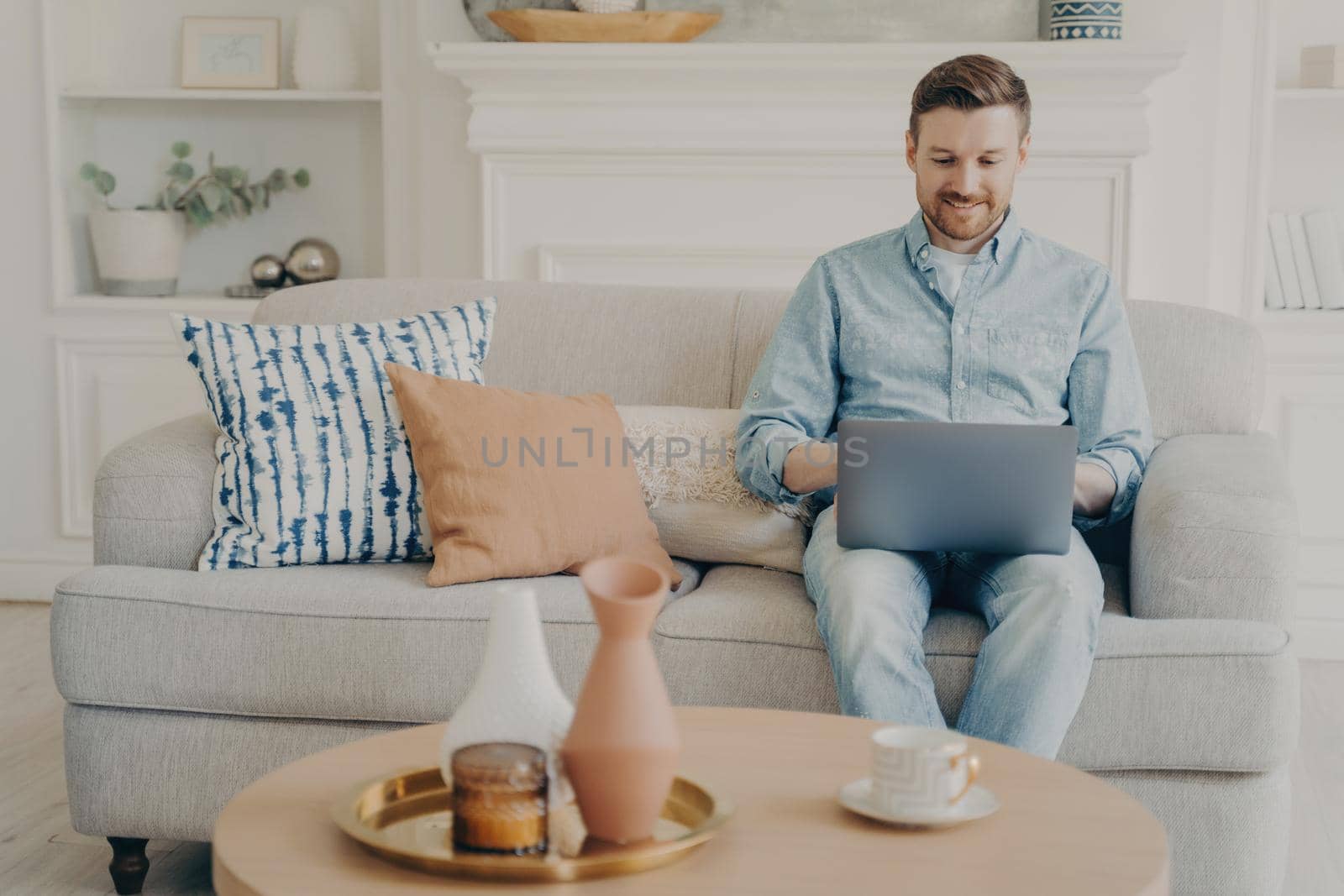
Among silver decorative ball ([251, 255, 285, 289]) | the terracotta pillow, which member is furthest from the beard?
silver decorative ball ([251, 255, 285, 289])

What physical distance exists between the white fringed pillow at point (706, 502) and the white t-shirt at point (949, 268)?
38 cm

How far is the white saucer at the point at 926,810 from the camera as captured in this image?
1.12 metres

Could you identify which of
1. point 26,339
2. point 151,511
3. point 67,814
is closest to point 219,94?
point 26,339

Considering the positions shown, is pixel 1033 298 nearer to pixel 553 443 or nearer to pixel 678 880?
pixel 553 443

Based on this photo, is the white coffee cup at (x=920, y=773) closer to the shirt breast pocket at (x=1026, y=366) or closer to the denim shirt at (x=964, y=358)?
the denim shirt at (x=964, y=358)

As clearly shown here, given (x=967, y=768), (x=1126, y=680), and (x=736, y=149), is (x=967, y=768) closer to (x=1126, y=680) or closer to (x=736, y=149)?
(x=1126, y=680)

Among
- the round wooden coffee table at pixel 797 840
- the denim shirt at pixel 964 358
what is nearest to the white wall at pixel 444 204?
the denim shirt at pixel 964 358

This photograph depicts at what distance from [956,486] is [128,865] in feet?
4.03

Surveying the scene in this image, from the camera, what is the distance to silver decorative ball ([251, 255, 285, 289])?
3711mm

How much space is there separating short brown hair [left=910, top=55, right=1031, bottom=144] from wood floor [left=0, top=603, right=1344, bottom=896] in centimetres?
118

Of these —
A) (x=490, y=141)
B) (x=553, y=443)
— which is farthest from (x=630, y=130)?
(x=553, y=443)

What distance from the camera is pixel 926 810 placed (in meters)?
1.13

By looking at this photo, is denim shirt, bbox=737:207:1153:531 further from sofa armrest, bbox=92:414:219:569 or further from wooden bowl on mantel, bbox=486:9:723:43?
wooden bowl on mantel, bbox=486:9:723:43

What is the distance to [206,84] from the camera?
12.2ft
